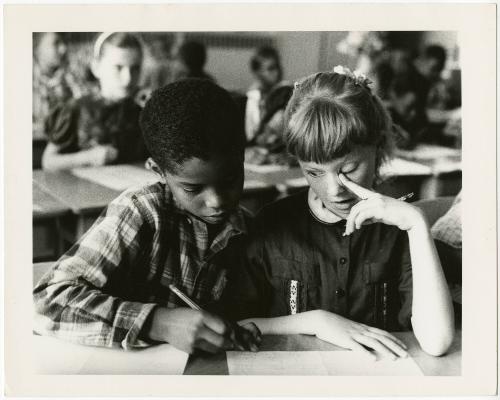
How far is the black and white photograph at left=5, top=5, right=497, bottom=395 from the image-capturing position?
639 millimetres

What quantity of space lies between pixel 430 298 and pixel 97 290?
1.30 ft

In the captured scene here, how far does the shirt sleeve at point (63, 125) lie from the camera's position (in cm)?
72

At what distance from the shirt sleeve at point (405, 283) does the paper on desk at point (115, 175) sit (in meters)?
0.34

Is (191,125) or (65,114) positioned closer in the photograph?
(191,125)

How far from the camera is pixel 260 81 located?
81 centimetres

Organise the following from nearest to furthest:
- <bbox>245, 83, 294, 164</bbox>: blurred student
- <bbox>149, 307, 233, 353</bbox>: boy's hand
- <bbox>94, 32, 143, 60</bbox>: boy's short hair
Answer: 1. <bbox>149, 307, 233, 353</bbox>: boy's hand
2. <bbox>94, 32, 143, 60</bbox>: boy's short hair
3. <bbox>245, 83, 294, 164</bbox>: blurred student

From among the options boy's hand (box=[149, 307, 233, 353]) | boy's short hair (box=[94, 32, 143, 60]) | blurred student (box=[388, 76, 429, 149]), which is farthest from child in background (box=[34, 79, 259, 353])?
blurred student (box=[388, 76, 429, 149])

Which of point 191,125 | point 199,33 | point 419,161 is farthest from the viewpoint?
point 419,161

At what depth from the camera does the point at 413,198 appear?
718 mm

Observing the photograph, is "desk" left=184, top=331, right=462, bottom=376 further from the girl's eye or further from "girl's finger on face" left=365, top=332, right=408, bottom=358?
the girl's eye

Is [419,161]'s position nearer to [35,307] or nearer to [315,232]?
[315,232]

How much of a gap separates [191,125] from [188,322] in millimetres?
223

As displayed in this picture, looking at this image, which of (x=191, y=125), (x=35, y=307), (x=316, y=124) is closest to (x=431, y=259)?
(x=316, y=124)

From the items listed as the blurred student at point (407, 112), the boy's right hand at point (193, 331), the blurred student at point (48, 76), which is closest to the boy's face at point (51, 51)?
the blurred student at point (48, 76)
